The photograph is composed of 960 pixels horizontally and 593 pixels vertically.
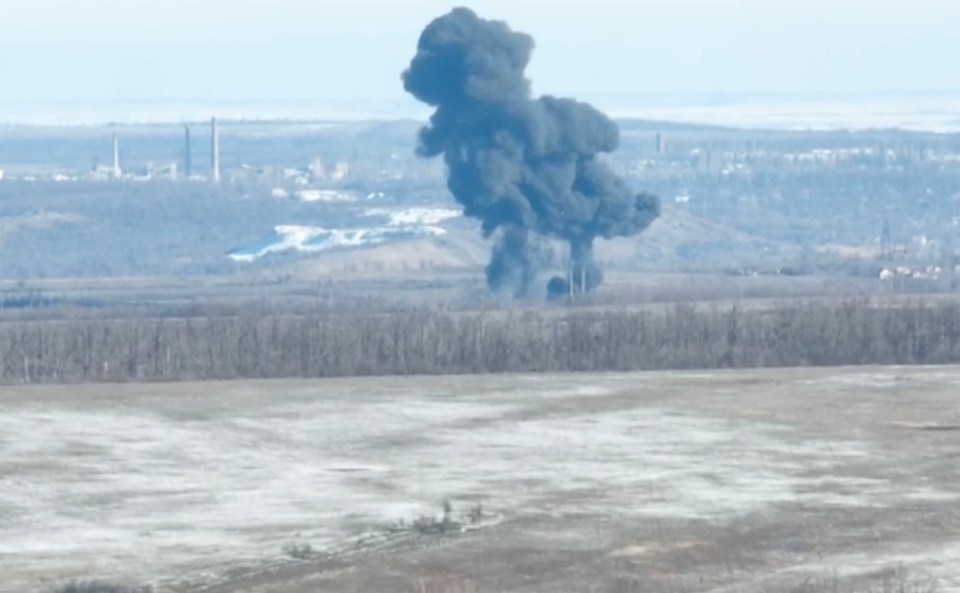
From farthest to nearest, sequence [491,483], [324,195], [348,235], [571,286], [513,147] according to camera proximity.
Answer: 1. [324,195]
2. [348,235]
3. [571,286]
4. [513,147]
5. [491,483]

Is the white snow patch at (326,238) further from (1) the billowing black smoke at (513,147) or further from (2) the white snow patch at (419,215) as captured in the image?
(1) the billowing black smoke at (513,147)

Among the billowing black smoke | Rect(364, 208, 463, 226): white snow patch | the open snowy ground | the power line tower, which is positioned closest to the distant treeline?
the open snowy ground

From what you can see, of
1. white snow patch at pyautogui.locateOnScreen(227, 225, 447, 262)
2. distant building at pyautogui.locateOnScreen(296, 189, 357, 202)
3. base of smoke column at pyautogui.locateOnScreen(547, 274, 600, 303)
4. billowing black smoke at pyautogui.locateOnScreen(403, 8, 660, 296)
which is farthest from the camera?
distant building at pyautogui.locateOnScreen(296, 189, 357, 202)

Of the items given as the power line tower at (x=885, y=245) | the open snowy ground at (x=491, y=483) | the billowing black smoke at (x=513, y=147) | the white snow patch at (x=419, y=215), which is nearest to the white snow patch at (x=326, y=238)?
the white snow patch at (x=419, y=215)

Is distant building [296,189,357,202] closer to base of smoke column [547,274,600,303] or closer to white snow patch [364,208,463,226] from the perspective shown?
white snow patch [364,208,463,226]

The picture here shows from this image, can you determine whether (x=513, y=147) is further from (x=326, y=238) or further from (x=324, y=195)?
(x=324, y=195)

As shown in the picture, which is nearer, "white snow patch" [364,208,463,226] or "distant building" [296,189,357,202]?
"white snow patch" [364,208,463,226]

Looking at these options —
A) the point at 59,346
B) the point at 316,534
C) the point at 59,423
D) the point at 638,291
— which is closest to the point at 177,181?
the point at 638,291

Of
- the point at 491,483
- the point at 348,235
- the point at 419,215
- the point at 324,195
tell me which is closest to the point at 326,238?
the point at 348,235
